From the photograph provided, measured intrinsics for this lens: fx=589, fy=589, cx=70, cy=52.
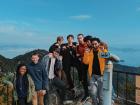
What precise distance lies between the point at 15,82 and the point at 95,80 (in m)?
2.03

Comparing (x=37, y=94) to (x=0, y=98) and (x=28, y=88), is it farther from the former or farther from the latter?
(x=0, y=98)

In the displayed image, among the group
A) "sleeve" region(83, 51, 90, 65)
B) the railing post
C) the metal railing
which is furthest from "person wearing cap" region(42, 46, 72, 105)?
the railing post

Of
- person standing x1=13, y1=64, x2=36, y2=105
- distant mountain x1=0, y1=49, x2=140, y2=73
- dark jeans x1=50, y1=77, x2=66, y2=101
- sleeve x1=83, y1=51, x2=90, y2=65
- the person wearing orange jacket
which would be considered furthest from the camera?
distant mountain x1=0, y1=49, x2=140, y2=73

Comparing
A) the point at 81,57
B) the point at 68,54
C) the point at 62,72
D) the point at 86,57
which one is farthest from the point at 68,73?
the point at 86,57

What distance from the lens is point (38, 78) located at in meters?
15.0

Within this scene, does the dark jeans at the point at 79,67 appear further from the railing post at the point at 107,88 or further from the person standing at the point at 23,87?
the railing post at the point at 107,88

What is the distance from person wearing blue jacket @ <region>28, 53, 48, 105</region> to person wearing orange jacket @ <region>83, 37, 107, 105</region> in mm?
1178

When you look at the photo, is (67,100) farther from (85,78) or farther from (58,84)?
(85,78)

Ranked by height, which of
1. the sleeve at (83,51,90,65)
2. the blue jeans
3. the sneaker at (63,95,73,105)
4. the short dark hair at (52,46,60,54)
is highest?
the short dark hair at (52,46,60,54)

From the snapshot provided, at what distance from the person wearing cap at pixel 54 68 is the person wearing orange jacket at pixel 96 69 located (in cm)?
113

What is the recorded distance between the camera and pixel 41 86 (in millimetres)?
15008

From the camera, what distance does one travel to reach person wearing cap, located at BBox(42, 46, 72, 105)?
15.9 m

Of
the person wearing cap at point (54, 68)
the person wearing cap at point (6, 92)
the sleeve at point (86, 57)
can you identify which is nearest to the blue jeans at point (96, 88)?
the sleeve at point (86, 57)

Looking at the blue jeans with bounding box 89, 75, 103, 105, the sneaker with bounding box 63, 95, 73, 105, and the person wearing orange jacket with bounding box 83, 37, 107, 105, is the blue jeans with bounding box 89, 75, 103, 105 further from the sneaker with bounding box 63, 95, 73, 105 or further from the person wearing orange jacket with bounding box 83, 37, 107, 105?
the sneaker with bounding box 63, 95, 73, 105
